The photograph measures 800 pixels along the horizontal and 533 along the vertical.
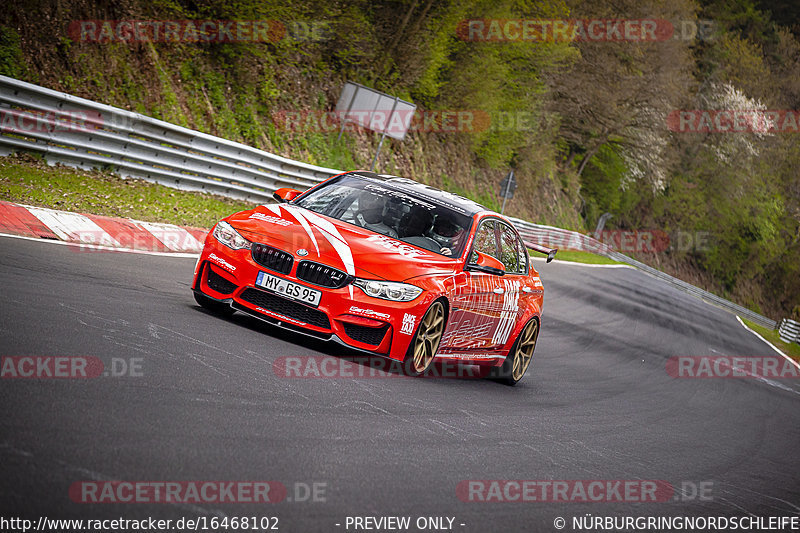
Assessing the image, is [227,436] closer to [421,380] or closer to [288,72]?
[421,380]

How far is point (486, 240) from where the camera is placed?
350 inches

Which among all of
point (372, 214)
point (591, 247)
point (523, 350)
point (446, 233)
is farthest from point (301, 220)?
point (591, 247)

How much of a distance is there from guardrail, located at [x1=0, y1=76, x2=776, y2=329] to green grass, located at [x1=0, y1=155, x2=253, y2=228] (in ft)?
0.77

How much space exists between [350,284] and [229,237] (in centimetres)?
122

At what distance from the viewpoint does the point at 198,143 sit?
1662 cm

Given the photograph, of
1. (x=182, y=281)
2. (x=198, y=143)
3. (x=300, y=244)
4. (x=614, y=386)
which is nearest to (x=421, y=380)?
(x=300, y=244)

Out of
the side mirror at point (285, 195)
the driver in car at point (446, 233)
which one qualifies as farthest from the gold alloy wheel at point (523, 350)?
the side mirror at point (285, 195)

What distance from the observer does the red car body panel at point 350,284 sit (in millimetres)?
7125

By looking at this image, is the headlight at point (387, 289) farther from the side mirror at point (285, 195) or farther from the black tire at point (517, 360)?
the black tire at point (517, 360)

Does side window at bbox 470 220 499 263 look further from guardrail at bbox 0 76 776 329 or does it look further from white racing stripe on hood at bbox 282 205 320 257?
guardrail at bbox 0 76 776 329

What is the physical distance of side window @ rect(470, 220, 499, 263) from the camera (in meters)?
8.64

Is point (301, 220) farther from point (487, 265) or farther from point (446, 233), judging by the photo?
point (487, 265)

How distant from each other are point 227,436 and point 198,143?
12637 millimetres

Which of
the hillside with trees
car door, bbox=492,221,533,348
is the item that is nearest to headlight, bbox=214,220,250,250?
car door, bbox=492,221,533,348
